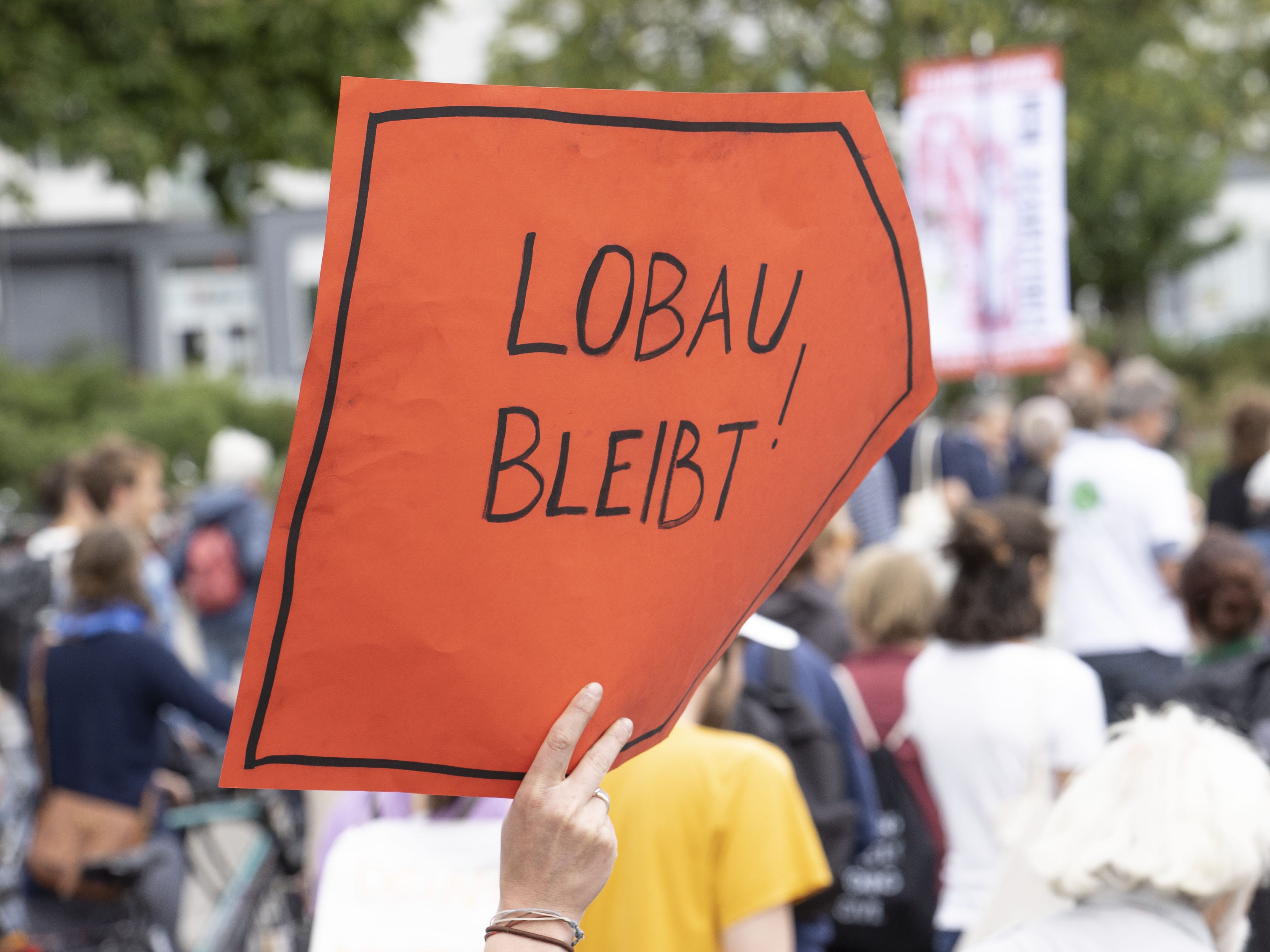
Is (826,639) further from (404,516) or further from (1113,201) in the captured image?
(1113,201)

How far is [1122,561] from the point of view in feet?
16.7

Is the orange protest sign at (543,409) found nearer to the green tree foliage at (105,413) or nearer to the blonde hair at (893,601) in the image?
the blonde hair at (893,601)

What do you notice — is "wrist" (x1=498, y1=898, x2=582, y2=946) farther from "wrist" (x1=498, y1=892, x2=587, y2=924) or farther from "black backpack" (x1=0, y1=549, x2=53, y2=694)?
"black backpack" (x1=0, y1=549, x2=53, y2=694)

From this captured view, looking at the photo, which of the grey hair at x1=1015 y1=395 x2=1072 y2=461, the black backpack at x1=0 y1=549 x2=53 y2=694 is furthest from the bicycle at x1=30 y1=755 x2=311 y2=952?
the grey hair at x1=1015 y1=395 x2=1072 y2=461

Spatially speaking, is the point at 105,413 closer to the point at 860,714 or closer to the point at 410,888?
the point at 860,714

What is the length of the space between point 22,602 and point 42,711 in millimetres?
1671

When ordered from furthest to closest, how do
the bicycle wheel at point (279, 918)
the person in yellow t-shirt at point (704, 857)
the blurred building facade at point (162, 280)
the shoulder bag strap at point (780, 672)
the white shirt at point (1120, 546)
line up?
the blurred building facade at point (162, 280)
the white shirt at point (1120, 546)
the bicycle wheel at point (279, 918)
the shoulder bag strap at point (780, 672)
the person in yellow t-shirt at point (704, 857)

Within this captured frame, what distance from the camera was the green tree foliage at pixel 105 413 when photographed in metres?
15.8

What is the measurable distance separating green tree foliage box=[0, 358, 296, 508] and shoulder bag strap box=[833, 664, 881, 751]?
1277 centimetres

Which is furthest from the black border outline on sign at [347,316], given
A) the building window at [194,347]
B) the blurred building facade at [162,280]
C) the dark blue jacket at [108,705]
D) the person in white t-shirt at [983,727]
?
the building window at [194,347]

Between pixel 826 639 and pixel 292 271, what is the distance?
1013 inches

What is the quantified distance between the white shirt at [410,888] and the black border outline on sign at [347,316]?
692 millimetres

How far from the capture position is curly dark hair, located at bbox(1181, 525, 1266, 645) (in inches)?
142

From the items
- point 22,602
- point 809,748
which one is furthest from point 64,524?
point 809,748
